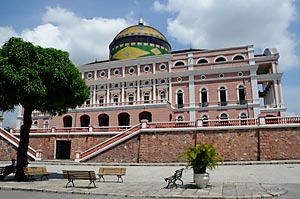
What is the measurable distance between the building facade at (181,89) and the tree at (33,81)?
17.1 metres

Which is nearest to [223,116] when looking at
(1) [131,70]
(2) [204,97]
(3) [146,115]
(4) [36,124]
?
(2) [204,97]

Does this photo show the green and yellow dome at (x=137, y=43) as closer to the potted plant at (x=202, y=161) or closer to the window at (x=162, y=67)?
the window at (x=162, y=67)

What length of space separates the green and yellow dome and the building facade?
4424mm

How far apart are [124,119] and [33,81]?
2187cm

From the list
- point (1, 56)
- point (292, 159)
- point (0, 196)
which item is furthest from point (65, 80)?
point (292, 159)

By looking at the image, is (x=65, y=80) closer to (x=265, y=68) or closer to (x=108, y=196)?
(x=108, y=196)

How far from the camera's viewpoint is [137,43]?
4091 cm

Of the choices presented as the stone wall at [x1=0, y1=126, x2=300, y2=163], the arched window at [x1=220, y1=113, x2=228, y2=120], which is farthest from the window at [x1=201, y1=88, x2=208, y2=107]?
the stone wall at [x1=0, y1=126, x2=300, y2=163]

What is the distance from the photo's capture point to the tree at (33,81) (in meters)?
12.2

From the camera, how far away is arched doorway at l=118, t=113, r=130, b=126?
32659 millimetres

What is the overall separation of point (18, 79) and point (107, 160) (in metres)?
11.8

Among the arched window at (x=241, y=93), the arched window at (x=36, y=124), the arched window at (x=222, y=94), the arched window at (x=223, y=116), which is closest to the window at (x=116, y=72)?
→ the arched window at (x=36, y=124)

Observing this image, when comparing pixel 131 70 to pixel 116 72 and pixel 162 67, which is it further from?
pixel 162 67

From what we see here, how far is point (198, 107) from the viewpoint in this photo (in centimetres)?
3284
